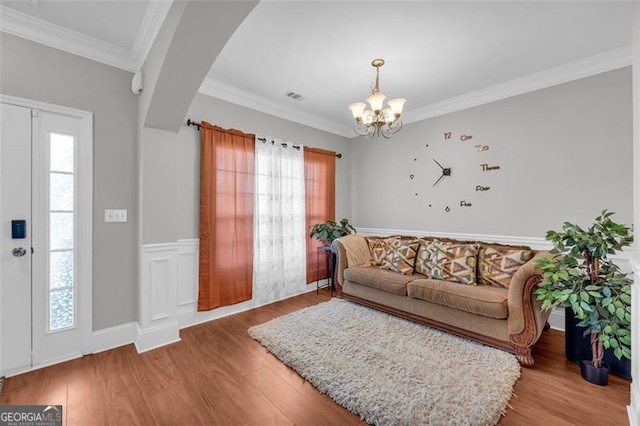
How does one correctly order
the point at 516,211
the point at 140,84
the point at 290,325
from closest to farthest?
1. the point at 140,84
2. the point at 290,325
3. the point at 516,211

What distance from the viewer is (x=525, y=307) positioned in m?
2.20

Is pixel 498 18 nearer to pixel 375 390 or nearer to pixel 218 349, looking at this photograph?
pixel 375 390

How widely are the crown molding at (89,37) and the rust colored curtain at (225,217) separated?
2.85 ft

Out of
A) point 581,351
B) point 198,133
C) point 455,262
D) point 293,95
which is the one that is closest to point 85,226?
point 198,133

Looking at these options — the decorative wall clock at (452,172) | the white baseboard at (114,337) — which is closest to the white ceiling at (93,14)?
the white baseboard at (114,337)

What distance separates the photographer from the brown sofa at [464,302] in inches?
86.9

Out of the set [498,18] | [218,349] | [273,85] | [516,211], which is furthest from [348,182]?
[218,349]

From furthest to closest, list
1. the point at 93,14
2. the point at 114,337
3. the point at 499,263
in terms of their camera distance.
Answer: the point at 499,263 → the point at 114,337 → the point at 93,14

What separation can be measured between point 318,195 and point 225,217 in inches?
64.3

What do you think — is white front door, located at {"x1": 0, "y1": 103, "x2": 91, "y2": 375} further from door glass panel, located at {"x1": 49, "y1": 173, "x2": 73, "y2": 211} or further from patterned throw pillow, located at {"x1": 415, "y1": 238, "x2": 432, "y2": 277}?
patterned throw pillow, located at {"x1": 415, "y1": 238, "x2": 432, "y2": 277}

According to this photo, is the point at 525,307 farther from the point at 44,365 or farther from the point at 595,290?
the point at 44,365

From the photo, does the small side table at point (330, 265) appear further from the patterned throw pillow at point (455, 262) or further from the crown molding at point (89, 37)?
the crown molding at point (89, 37)

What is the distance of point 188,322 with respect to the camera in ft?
9.63

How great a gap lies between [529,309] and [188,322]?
132 inches
